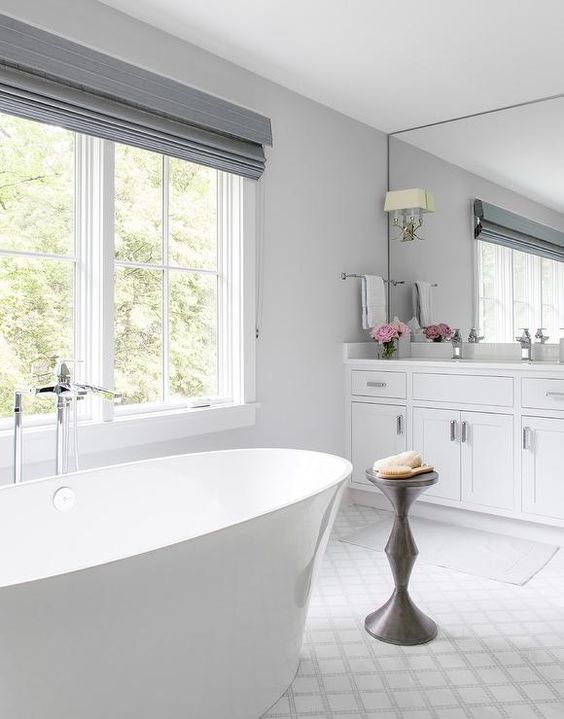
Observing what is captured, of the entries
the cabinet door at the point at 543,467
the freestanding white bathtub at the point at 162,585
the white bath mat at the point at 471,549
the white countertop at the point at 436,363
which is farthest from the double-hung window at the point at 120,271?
the cabinet door at the point at 543,467

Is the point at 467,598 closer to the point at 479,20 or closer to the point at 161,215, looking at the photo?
the point at 161,215

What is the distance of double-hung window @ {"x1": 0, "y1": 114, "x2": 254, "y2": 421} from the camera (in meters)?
2.53

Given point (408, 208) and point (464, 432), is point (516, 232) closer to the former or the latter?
point (408, 208)

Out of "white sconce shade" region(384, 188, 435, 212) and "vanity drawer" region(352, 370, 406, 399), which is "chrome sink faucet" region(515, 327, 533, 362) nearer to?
"vanity drawer" region(352, 370, 406, 399)

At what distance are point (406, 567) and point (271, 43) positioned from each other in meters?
2.34

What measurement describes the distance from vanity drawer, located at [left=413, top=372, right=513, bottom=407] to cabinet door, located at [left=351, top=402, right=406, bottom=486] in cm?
19

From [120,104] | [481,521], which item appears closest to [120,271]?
[120,104]

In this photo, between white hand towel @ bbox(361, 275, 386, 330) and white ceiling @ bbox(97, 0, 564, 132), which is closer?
white ceiling @ bbox(97, 0, 564, 132)

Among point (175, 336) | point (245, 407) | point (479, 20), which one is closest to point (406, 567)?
point (245, 407)

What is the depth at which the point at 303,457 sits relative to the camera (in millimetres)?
2422

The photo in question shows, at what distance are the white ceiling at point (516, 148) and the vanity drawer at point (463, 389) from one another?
1.09m

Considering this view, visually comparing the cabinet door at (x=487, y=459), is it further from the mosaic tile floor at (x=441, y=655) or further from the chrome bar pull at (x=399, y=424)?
the mosaic tile floor at (x=441, y=655)

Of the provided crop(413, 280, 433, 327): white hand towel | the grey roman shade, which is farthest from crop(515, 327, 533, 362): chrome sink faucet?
the grey roman shade

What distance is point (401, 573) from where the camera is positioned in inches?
88.7
